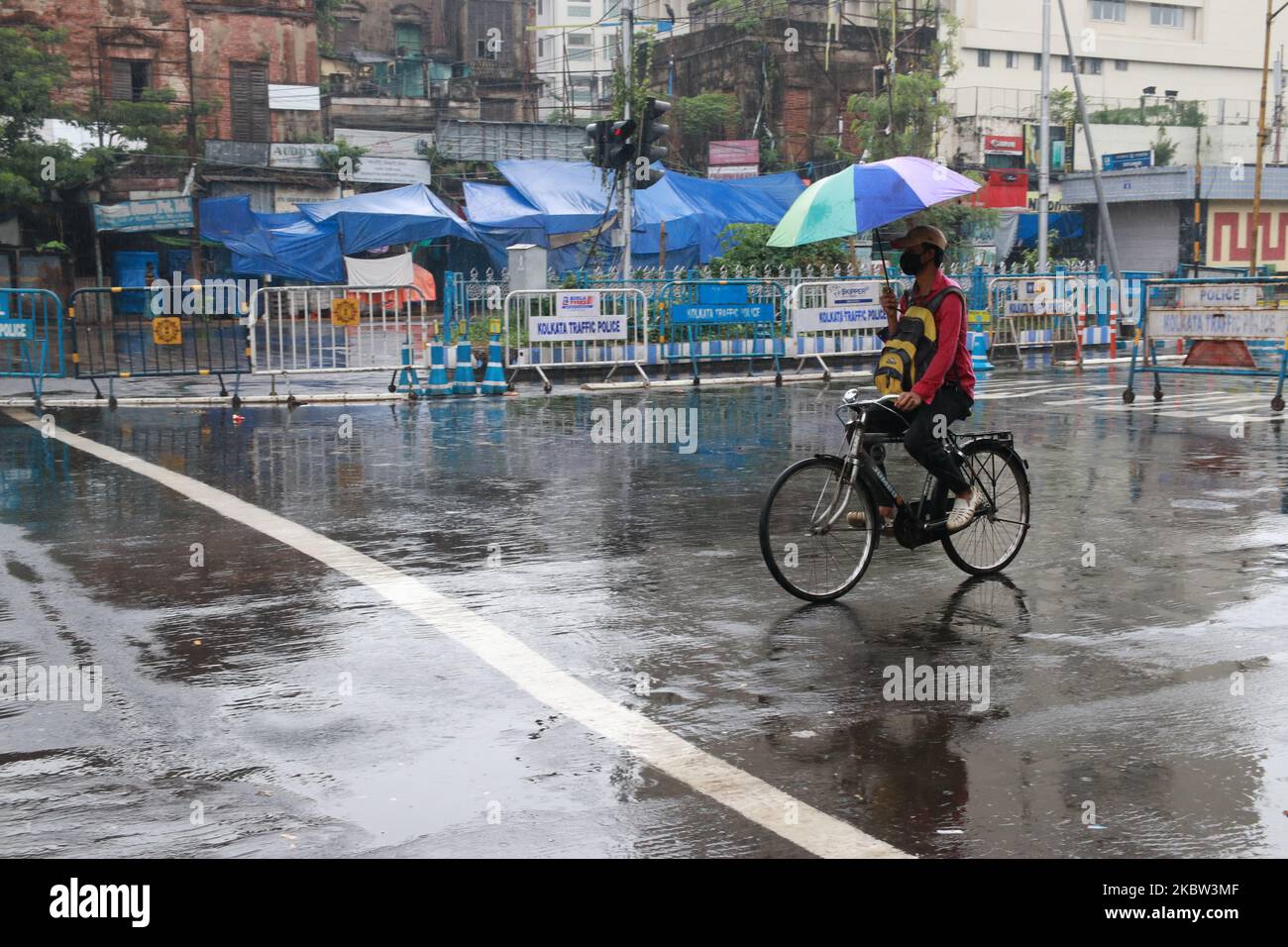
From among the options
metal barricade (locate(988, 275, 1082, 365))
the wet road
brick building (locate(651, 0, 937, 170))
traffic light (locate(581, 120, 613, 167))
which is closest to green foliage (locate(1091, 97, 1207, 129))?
brick building (locate(651, 0, 937, 170))

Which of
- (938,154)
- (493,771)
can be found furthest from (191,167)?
(493,771)

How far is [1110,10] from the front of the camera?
75250mm

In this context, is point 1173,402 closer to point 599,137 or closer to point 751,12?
point 599,137

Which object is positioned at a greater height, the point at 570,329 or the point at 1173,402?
the point at 570,329

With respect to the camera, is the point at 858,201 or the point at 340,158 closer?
the point at 858,201

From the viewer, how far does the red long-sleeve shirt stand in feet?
25.8

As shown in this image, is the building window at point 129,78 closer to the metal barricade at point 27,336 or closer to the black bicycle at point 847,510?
the metal barricade at point 27,336

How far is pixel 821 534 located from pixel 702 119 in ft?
164

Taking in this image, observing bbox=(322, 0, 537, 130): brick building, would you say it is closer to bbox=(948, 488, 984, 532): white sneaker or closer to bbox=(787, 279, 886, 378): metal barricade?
bbox=(787, 279, 886, 378): metal barricade

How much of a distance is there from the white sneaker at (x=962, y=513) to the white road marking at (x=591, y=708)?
2.73 metres

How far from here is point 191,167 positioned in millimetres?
42406

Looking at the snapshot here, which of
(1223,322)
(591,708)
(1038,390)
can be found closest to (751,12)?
(1038,390)

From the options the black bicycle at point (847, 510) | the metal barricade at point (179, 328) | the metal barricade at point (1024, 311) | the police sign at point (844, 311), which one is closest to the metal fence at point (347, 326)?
the metal barricade at point (179, 328)

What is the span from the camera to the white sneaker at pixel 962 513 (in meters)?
8.16
